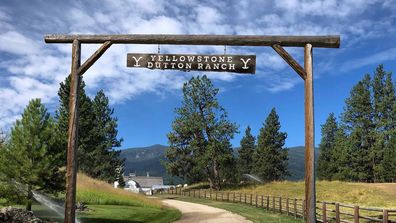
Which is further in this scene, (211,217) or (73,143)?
(211,217)

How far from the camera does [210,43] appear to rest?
12.4 metres

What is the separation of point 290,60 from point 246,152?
10686cm

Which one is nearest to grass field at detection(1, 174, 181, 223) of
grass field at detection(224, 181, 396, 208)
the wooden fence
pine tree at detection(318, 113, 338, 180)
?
the wooden fence

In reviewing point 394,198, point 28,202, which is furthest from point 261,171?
point 28,202

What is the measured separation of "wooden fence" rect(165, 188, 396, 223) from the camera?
62.7 feet

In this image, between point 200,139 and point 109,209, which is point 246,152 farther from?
point 109,209

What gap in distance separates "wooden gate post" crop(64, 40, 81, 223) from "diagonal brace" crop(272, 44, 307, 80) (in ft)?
17.2

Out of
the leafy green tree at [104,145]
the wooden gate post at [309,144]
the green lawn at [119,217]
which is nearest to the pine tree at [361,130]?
the leafy green tree at [104,145]

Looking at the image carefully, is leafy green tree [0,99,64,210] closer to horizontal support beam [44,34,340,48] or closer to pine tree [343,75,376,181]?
horizontal support beam [44,34,340,48]

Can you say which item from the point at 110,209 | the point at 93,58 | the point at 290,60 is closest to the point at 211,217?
the point at 110,209

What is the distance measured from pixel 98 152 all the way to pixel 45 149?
4496 cm

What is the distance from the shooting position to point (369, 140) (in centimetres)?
7494

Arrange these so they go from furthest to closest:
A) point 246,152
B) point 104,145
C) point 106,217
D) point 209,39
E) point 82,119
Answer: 1. point 246,152
2. point 104,145
3. point 82,119
4. point 106,217
5. point 209,39

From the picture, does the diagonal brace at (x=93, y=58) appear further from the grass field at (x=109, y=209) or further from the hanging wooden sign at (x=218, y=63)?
the grass field at (x=109, y=209)
